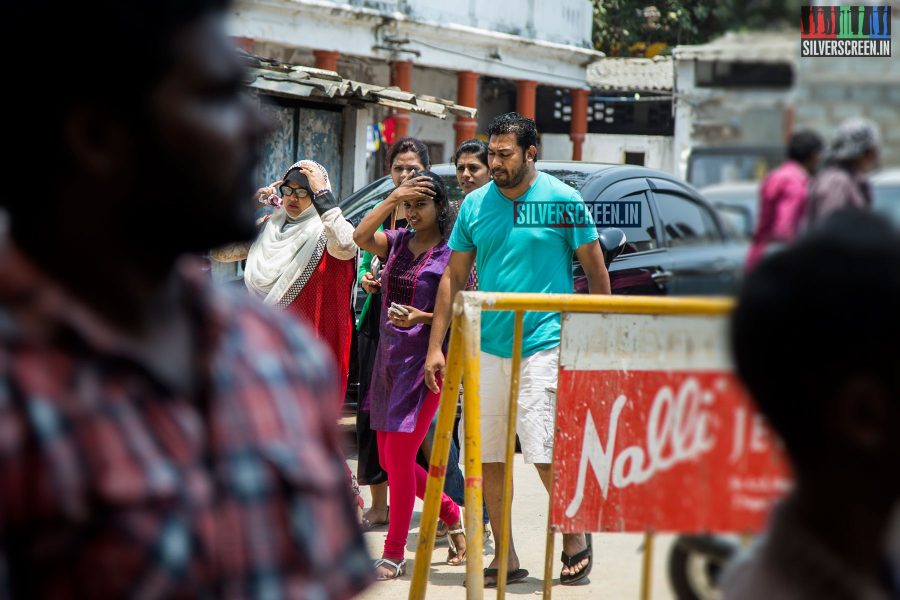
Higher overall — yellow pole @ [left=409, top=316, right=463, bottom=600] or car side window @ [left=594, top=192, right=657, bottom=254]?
car side window @ [left=594, top=192, right=657, bottom=254]

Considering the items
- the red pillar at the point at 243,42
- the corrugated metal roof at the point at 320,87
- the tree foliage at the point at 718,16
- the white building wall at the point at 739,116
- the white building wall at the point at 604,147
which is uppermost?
the red pillar at the point at 243,42

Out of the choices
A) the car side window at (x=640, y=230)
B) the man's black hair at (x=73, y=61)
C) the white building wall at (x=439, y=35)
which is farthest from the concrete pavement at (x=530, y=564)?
the white building wall at (x=439, y=35)

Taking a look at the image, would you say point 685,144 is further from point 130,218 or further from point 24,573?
point 24,573

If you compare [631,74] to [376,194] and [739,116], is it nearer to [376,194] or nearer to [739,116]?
[376,194]

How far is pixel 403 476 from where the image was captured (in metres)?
5.55

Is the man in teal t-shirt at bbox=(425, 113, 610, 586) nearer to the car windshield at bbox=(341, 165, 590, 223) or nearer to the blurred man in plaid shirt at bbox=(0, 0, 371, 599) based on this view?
the car windshield at bbox=(341, 165, 590, 223)

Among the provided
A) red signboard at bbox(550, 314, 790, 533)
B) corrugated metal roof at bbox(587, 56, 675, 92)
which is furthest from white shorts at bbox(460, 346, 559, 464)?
corrugated metal roof at bbox(587, 56, 675, 92)

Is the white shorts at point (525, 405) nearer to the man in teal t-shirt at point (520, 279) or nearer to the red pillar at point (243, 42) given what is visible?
the man in teal t-shirt at point (520, 279)

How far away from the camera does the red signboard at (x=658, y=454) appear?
2697 millimetres

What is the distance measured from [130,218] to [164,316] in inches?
5.5

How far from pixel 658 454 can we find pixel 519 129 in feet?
8.13

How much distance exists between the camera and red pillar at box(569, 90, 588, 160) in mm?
20766

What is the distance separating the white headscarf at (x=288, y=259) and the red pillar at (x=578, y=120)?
14.8 metres

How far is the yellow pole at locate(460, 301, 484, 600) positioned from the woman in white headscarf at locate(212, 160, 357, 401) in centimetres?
208
